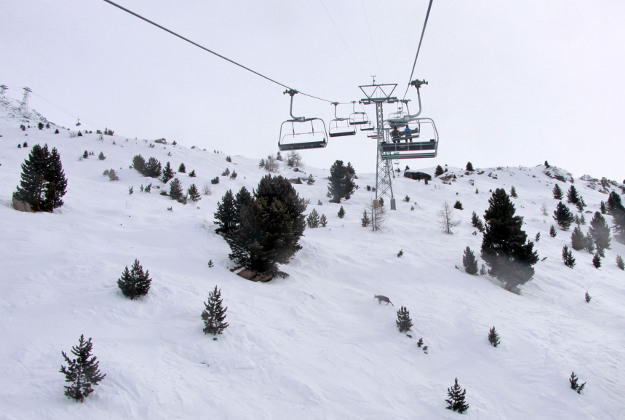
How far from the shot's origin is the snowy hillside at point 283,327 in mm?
6621

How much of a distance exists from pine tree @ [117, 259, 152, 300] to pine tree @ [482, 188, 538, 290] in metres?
17.0

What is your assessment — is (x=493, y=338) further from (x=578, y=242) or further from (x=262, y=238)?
(x=578, y=242)

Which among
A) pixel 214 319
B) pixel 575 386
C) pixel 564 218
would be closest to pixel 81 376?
pixel 214 319

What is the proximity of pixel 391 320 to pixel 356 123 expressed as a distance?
27.8ft

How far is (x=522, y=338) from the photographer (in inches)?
457

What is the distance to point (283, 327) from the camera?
10.2m

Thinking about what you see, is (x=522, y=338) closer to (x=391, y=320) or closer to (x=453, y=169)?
(x=391, y=320)

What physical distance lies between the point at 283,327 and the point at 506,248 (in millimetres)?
13927

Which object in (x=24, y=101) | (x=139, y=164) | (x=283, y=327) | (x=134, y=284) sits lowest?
(x=283, y=327)

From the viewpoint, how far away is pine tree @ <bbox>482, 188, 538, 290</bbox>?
1688cm

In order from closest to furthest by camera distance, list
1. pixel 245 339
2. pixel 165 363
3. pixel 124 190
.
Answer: pixel 165 363 → pixel 245 339 → pixel 124 190

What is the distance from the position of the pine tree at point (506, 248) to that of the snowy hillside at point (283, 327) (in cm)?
95

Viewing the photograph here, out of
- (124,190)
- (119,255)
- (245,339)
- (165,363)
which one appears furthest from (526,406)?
(124,190)

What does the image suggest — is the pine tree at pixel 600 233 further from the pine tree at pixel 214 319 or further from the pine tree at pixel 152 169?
the pine tree at pixel 152 169
